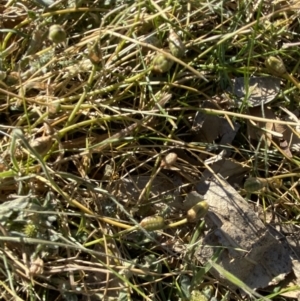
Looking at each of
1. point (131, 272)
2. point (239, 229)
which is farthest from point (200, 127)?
point (131, 272)

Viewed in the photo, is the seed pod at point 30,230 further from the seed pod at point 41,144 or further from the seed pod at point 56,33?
the seed pod at point 56,33

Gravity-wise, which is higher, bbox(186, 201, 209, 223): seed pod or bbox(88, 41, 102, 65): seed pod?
bbox(88, 41, 102, 65): seed pod

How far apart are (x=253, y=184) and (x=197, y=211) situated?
144 mm

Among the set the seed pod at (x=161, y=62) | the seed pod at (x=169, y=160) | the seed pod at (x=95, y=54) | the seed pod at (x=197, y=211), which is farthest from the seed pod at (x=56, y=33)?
the seed pod at (x=197, y=211)

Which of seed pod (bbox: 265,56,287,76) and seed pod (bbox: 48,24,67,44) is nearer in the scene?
seed pod (bbox: 48,24,67,44)

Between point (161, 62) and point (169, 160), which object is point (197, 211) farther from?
point (161, 62)

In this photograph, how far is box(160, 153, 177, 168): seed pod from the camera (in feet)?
3.89

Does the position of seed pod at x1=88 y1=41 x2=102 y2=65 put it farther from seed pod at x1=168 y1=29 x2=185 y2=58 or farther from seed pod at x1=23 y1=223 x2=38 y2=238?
seed pod at x1=23 y1=223 x2=38 y2=238

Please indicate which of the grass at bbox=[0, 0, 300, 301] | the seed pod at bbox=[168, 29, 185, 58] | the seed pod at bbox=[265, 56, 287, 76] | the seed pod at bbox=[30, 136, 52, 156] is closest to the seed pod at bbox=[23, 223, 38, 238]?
the grass at bbox=[0, 0, 300, 301]

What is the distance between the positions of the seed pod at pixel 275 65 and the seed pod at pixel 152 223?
0.41 m

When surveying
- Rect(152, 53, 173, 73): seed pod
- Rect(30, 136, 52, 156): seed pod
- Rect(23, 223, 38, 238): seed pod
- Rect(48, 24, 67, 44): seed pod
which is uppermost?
Rect(48, 24, 67, 44): seed pod

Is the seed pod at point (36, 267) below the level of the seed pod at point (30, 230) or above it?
below

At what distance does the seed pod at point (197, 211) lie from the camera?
1.17 m

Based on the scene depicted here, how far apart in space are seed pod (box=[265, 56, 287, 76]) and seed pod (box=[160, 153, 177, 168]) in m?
0.29
